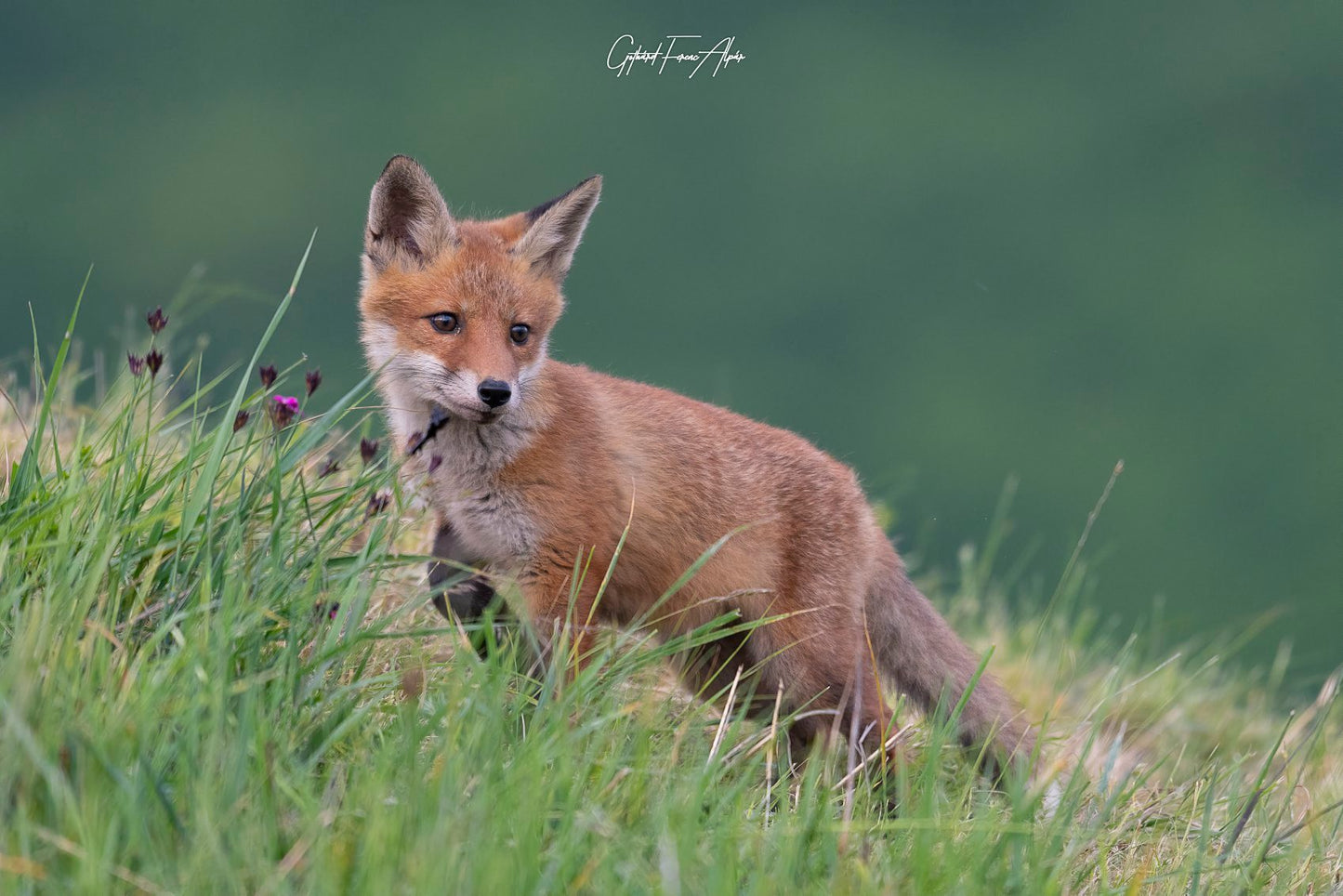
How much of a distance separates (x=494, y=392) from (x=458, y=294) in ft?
1.46

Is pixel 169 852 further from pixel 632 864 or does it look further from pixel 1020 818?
pixel 1020 818

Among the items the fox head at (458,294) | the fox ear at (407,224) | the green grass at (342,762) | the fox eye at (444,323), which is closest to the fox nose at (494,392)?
the fox head at (458,294)

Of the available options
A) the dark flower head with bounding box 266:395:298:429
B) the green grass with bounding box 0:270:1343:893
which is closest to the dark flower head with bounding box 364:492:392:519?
the green grass with bounding box 0:270:1343:893

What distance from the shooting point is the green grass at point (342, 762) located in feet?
6.90

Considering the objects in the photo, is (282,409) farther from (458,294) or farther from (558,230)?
(558,230)

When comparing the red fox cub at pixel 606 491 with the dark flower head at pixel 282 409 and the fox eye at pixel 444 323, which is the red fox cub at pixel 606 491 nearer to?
the fox eye at pixel 444 323

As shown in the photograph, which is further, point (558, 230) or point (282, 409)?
point (558, 230)

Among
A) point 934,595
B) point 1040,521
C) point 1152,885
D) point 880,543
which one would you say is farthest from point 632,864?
point 1040,521

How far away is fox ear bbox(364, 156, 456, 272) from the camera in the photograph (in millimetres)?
4008

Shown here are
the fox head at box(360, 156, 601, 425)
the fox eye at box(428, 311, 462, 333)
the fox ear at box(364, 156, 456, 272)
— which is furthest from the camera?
the fox ear at box(364, 156, 456, 272)

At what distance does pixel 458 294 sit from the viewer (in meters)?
3.89

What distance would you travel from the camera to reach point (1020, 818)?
8.36 feet

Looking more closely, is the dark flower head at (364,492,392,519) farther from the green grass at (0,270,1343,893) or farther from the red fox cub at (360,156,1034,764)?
the red fox cub at (360,156,1034,764)

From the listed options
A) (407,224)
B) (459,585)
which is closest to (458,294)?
(407,224)
